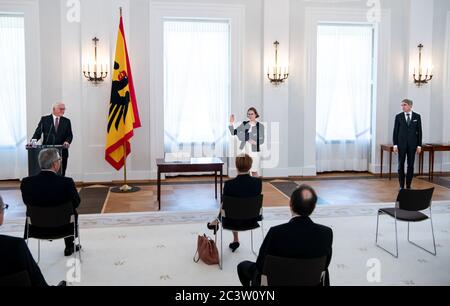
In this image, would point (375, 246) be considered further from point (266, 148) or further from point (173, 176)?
point (173, 176)

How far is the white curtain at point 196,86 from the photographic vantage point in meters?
11.0

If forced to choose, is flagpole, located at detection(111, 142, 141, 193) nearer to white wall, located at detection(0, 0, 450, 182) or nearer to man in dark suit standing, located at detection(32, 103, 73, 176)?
white wall, located at detection(0, 0, 450, 182)

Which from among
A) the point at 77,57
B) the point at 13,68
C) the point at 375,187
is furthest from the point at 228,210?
the point at 13,68

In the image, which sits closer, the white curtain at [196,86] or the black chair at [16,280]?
the black chair at [16,280]

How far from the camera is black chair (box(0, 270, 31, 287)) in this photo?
3.00 meters

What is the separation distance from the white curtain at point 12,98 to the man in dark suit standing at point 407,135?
7523mm

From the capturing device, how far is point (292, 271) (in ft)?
11.0

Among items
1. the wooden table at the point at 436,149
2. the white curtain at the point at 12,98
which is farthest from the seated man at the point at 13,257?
the wooden table at the point at 436,149

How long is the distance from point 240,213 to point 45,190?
6.63 ft

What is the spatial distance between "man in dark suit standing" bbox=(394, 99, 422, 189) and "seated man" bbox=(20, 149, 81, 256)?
639cm

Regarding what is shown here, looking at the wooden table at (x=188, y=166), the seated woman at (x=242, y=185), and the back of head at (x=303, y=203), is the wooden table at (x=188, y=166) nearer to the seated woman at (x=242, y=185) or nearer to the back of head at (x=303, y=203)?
Answer: the seated woman at (x=242, y=185)

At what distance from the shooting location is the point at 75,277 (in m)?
5.10

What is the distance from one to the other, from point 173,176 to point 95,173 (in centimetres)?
174

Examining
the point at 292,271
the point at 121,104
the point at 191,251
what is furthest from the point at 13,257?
the point at 121,104
